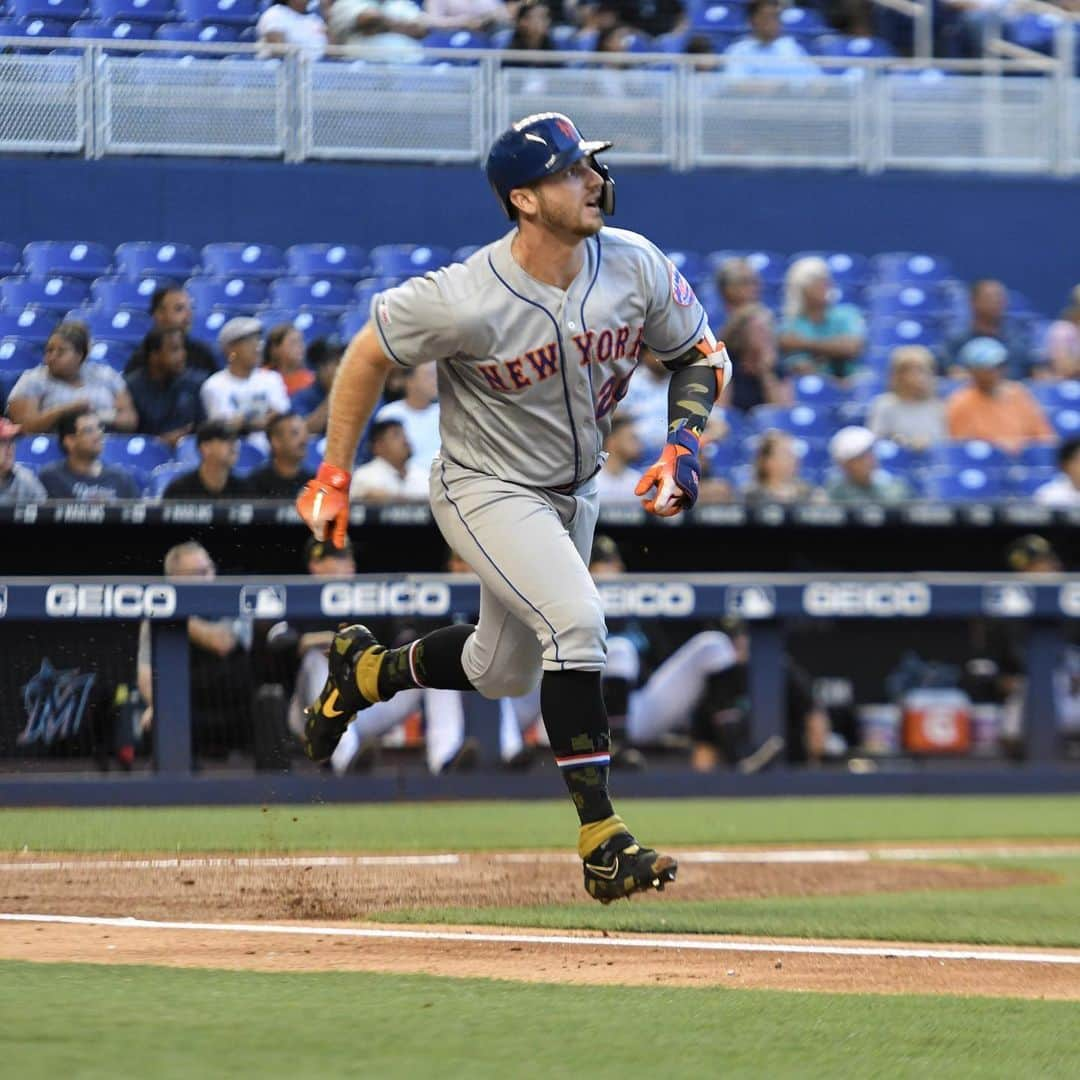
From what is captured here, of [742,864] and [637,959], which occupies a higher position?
[637,959]

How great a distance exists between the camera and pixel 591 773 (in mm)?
4184

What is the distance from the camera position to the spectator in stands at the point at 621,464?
9.39 m

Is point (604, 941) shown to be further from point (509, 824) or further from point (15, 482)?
point (15, 482)

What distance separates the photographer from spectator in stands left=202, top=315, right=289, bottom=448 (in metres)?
8.66

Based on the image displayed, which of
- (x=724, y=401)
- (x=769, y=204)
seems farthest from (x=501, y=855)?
(x=769, y=204)

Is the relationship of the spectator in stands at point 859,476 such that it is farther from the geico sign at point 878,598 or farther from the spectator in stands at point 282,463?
the spectator in stands at point 282,463

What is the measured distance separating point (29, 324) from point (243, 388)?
3.23ft

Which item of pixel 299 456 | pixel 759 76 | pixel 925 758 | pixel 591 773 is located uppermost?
pixel 759 76

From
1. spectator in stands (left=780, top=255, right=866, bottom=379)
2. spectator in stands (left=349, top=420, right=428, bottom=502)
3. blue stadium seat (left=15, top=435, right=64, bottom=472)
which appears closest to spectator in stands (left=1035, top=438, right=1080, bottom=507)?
spectator in stands (left=780, top=255, right=866, bottom=379)

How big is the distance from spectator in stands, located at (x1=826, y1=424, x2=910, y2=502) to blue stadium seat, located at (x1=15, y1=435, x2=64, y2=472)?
3819mm

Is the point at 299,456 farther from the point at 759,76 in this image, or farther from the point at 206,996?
the point at 206,996

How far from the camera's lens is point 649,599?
8.77 meters

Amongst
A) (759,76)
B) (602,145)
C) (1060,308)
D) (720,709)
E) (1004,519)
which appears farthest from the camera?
(1060,308)

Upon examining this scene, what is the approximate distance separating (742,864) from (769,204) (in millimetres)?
5853
